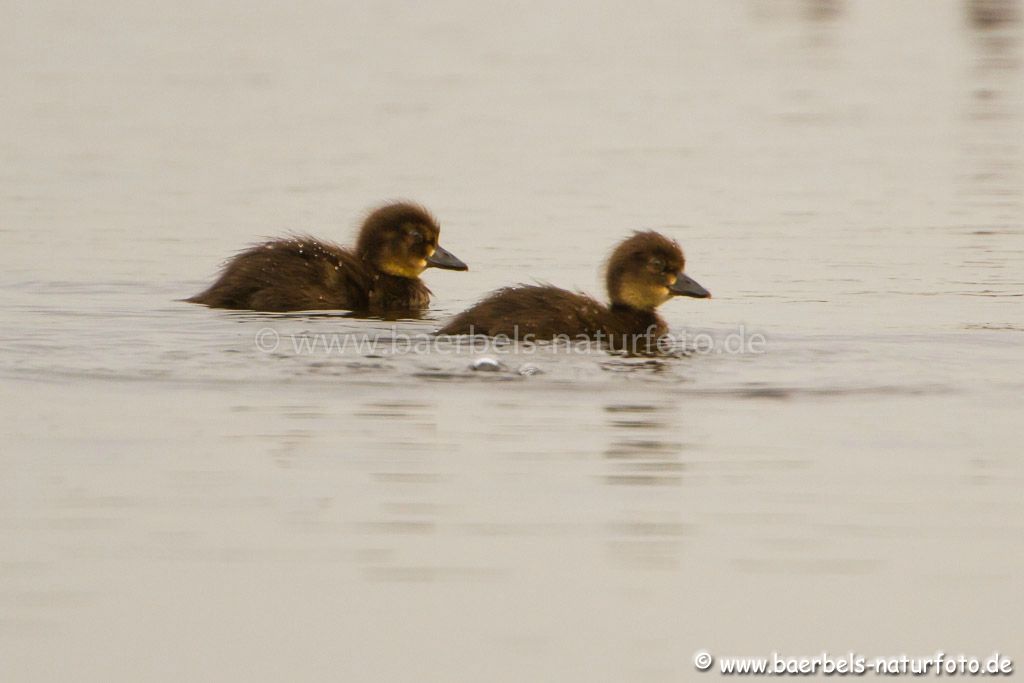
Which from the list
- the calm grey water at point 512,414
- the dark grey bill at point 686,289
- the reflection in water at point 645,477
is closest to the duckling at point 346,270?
the calm grey water at point 512,414

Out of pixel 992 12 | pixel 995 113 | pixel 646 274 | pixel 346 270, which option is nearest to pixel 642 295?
pixel 646 274

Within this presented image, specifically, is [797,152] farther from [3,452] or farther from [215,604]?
[215,604]

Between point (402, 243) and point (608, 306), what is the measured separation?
1.78 metres

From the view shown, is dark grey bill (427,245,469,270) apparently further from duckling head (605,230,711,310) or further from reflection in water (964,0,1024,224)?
reflection in water (964,0,1024,224)

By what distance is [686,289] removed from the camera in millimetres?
10625

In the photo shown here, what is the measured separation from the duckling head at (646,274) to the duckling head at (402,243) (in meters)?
1.84

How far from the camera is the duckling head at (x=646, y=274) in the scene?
10.6 metres

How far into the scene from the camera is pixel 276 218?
15.0 m

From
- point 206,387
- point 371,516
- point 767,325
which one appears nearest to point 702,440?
point 371,516

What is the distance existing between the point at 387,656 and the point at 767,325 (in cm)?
567

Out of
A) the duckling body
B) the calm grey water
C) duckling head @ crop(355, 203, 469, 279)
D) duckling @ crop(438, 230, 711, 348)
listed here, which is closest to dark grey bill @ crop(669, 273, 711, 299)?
duckling @ crop(438, 230, 711, 348)

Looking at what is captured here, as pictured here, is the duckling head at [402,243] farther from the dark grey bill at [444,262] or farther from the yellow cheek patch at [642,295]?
the yellow cheek patch at [642,295]

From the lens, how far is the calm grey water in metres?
5.79

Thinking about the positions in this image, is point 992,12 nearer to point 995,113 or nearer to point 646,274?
point 995,113
